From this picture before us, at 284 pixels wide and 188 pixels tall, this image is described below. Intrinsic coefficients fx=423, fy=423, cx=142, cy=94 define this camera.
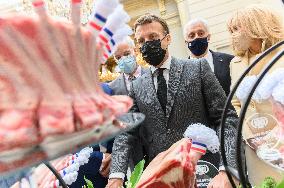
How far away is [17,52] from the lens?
0.32m

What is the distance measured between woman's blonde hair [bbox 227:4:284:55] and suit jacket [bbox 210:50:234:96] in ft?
1.30

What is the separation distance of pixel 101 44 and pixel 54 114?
9cm

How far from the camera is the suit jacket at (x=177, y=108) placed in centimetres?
123

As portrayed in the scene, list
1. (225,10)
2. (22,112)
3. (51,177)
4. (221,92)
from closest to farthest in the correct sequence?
(22,112)
(51,177)
(221,92)
(225,10)

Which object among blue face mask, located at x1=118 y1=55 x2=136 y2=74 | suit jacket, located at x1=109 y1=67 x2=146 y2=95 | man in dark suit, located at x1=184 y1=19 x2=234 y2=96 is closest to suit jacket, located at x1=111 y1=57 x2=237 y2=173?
blue face mask, located at x1=118 y1=55 x2=136 y2=74

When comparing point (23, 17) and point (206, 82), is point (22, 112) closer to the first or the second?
point (23, 17)

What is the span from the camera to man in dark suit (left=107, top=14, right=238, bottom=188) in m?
1.23

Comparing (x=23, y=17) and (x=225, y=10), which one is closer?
(x=23, y=17)

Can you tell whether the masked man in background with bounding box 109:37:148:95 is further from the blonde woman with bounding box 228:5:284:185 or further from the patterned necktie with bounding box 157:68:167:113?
the blonde woman with bounding box 228:5:284:185

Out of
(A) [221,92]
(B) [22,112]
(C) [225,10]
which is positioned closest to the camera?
(B) [22,112]

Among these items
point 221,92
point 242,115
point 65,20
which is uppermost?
point 65,20

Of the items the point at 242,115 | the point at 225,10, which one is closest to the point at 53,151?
the point at 242,115

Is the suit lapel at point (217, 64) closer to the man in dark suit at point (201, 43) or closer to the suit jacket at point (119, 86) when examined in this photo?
the man in dark suit at point (201, 43)

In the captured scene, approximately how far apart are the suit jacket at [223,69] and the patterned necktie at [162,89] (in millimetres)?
448
